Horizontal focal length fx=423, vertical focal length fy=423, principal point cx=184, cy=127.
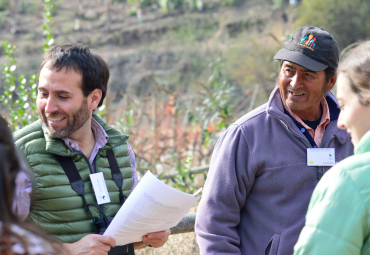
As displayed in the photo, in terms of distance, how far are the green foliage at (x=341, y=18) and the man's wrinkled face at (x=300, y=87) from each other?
2103 cm

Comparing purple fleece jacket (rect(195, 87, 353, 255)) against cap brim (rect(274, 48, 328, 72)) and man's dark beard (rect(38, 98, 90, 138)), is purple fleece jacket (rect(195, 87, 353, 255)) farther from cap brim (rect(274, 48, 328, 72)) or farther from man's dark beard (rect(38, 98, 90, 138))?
man's dark beard (rect(38, 98, 90, 138))

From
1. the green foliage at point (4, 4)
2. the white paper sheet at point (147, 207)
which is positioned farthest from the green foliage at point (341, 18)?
the green foliage at point (4, 4)

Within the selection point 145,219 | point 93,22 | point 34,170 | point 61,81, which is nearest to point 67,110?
point 61,81

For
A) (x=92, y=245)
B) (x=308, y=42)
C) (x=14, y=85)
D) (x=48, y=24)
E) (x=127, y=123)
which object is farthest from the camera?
(x=127, y=123)

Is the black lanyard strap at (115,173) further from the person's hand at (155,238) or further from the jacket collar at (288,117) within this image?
the jacket collar at (288,117)

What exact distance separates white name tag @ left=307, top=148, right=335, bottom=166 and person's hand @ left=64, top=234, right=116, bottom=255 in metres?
1.10

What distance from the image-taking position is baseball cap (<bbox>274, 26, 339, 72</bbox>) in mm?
2336

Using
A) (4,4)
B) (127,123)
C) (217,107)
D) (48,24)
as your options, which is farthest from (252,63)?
(4,4)

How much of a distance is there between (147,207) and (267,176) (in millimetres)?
648

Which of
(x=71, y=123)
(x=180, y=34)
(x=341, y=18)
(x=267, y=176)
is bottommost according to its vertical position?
(x=180, y=34)

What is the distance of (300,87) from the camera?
2383 mm

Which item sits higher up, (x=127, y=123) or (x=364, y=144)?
(x=364, y=144)

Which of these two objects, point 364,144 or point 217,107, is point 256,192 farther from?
point 217,107

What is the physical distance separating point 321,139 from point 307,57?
47cm
